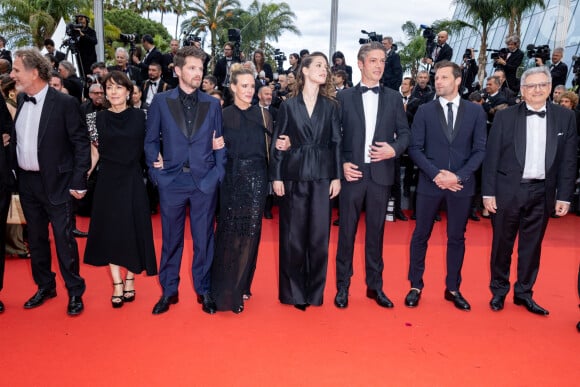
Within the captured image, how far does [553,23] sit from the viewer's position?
16.9m

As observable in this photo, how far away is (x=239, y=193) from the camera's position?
11.2ft

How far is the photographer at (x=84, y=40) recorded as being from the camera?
312 inches

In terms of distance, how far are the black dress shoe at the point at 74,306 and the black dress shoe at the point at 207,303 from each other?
84 centimetres

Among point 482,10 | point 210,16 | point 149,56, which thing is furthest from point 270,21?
point 149,56

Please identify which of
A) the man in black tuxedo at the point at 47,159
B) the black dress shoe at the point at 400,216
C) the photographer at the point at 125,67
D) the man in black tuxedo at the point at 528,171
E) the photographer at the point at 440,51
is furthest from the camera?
the photographer at the point at 440,51

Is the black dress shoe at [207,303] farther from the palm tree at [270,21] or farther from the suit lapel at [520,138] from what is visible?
the palm tree at [270,21]

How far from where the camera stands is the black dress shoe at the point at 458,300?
3.64 meters

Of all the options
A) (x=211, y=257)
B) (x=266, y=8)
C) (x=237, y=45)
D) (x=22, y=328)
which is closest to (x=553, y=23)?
(x=237, y=45)

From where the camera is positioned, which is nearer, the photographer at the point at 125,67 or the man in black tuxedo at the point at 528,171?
the man in black tuxedo at the point at 528,171

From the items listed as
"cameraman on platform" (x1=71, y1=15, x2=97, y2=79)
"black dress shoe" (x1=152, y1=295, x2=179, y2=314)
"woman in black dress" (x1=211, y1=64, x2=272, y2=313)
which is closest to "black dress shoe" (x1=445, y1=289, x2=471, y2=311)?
"woman in black dress" (x1=211, y1=64, x2=272, y2=313)

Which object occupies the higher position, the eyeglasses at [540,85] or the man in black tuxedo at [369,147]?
the eyeglasses at [540,85]

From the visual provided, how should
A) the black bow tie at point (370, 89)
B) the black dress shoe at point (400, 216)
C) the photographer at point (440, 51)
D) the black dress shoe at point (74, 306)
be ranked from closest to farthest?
the black dress shoe at point (74, 306), the black bow tie at point (370, 89), the black dress shoe at point (400, 216), the photographer at point (440, 51)

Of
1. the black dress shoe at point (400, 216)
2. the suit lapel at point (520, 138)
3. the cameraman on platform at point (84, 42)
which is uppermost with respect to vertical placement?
the cameraman on platform at point (84, 42)

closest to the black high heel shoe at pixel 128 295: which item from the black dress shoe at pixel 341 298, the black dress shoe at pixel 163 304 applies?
the black dress shoe at pixel 163 304
